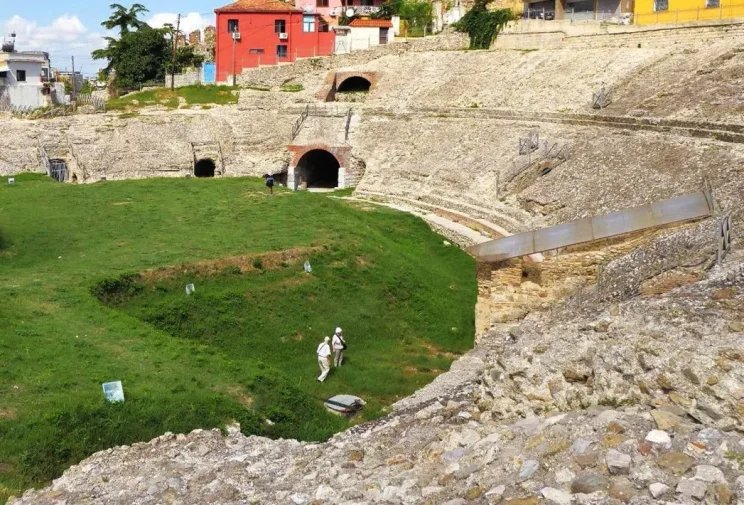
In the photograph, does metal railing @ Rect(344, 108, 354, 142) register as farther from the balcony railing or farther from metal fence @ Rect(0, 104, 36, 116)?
metal fence @ Rect(0, 104, 36, 116)

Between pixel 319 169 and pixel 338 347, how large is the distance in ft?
94.5

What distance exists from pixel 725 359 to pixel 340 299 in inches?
585

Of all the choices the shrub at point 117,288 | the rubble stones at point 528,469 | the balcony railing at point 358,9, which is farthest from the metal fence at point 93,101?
the rubble stones at point 528,469

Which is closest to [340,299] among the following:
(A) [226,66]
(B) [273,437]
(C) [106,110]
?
(B) [273,437]

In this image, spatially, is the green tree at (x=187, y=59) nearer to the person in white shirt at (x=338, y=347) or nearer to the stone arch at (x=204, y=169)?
the stone arch at (x=204, y=169)

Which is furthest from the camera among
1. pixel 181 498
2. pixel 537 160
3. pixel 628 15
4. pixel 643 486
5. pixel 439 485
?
pixel 628 15

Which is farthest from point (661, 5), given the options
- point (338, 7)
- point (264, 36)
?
point (338, 7)

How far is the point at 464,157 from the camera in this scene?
123 ft

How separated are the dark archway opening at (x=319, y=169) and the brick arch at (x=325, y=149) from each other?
0.52 metres

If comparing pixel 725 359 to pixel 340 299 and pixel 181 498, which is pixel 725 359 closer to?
pixel 181 498

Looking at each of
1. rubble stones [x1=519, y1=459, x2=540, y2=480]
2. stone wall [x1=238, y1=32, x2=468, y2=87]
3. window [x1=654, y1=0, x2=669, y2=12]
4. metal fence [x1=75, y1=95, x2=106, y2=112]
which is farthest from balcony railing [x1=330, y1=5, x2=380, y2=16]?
rubble stones [x1=519, y1=459, x2=540, y2=480]

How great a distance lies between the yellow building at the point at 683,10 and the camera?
133 ft

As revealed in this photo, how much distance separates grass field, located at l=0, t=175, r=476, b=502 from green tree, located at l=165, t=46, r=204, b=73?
26085mm

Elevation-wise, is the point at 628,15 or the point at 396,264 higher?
the point at 628,15
